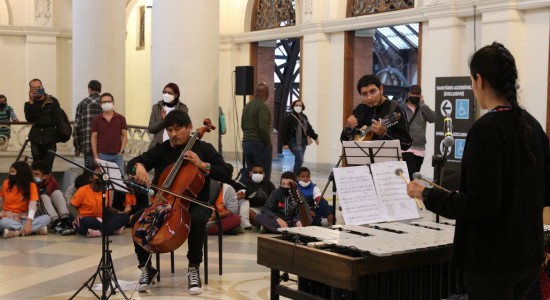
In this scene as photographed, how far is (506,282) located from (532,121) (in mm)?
700

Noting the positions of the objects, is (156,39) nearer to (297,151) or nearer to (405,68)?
(297,151)

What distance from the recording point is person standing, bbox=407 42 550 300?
3453 mm

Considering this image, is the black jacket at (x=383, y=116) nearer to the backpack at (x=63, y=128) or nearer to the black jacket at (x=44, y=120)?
the backpack at (x=63, y=128)

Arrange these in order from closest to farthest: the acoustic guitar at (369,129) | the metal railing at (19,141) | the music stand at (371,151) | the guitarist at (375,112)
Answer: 1. the music stand at (371,151)
2. the acoustic guitar at (369,129)
3. the guitarist at (375,112)
4. the metal railing at (19,141)

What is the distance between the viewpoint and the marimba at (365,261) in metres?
4.27

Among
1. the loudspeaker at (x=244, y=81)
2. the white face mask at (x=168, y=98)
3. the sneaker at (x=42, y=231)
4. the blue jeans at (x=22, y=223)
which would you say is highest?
Answer: the loudspeaker at (x=244, y=81)

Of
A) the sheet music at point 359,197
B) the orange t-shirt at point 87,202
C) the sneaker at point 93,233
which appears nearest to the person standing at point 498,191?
the sheet music at point 359,197

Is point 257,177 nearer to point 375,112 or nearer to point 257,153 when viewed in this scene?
point 257,153

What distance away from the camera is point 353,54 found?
1828 cm

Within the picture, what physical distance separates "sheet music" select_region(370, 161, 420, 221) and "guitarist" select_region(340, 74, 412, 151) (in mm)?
2100

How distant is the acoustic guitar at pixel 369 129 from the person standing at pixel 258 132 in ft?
14.1

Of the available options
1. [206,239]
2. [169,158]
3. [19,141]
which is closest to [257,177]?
[206,239]

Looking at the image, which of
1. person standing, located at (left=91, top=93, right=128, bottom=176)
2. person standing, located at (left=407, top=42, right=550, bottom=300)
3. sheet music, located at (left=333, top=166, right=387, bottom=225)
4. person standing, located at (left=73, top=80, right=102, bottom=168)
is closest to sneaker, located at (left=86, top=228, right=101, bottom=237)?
person standing, located at (left=91, top=93, right=128, bottom=176)

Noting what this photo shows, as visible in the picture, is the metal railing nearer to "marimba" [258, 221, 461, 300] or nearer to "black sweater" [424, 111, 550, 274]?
"marimba" [258, 221, 461, 300]
